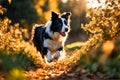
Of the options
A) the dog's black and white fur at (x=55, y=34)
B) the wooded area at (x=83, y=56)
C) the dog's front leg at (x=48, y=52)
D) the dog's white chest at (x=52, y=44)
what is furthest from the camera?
the dog's white chest at (x=52, y=44)

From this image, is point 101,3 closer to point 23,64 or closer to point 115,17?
point 115,17

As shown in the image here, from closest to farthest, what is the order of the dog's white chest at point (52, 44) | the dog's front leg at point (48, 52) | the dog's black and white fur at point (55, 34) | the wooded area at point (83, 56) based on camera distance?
1. the wooded area at point (83, 56)
2. the dog's front leg at point (48, 52)
3. the dog's black and white fur at point (55, 34)
4. the dog's white chest at point (52, 44)

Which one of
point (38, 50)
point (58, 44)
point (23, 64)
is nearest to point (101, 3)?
point (23, 64)

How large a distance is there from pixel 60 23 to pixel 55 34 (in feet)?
2.44

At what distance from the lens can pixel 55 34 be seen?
14.3 metres

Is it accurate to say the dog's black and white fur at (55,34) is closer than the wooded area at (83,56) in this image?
No

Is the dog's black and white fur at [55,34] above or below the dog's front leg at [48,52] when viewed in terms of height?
above

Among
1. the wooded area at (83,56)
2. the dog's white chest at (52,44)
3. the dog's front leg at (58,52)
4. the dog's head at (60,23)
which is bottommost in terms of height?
the wooded area at (83,56)

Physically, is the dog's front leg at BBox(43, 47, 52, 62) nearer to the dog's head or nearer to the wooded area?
the wooded area

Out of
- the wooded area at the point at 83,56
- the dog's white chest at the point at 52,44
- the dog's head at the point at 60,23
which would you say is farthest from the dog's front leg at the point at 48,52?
the dog's head at the point at 60,23

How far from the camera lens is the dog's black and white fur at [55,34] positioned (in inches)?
537

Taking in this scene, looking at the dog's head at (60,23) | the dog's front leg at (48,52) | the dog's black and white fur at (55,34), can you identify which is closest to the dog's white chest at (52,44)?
the dog's black and white fur at (55,34)

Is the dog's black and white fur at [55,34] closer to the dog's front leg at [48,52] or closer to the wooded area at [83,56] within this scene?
the dog's front leg at [48,52]

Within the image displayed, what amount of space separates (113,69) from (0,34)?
188 inches
